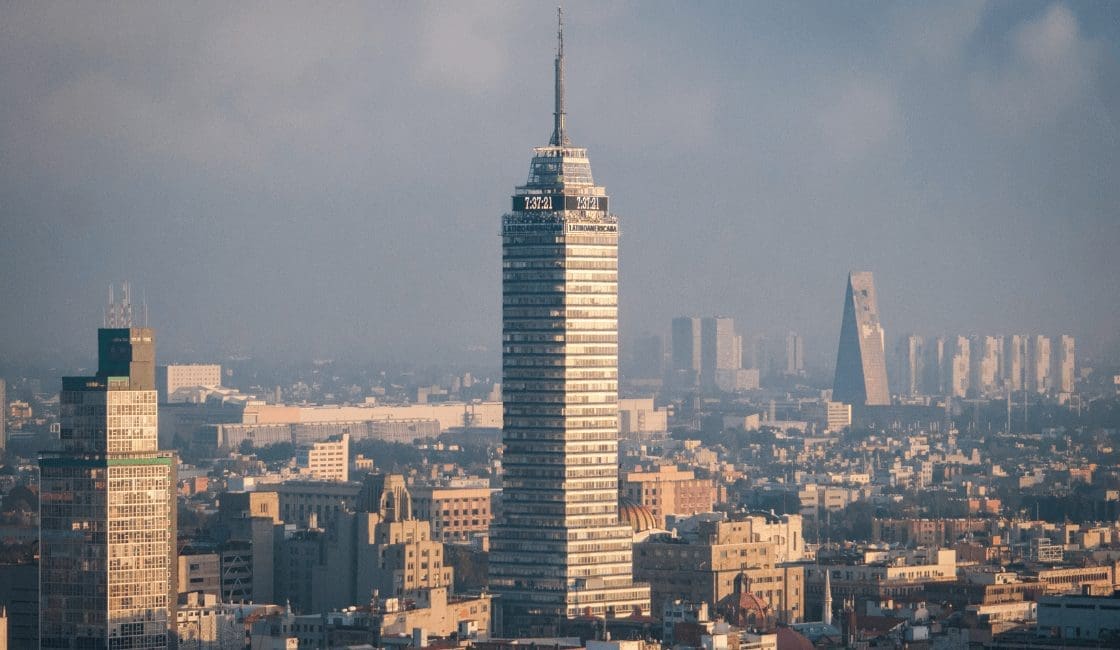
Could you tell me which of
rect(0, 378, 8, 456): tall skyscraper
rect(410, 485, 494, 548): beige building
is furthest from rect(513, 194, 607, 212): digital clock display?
rect(410, 485, 494, 548): beige building

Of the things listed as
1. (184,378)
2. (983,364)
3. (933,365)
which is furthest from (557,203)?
(933,365)

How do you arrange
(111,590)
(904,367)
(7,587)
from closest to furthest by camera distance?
(111,590)
(7,587)
(904,367)

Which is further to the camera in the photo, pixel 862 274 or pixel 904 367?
pixel 904 367

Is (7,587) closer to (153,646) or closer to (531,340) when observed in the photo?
(153,646)

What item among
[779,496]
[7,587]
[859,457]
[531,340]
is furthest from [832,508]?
[7,587]

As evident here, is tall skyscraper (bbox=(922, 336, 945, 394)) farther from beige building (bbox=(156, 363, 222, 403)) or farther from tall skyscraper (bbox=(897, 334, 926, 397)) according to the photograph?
beige building (bbox=(156, 363, 222, 403))

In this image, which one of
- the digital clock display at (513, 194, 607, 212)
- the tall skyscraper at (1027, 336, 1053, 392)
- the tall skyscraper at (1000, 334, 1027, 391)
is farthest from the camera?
the tall skyscraper at (1000, 334, 1027, 391)

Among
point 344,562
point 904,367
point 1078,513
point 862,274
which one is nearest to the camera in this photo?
point 344,562
